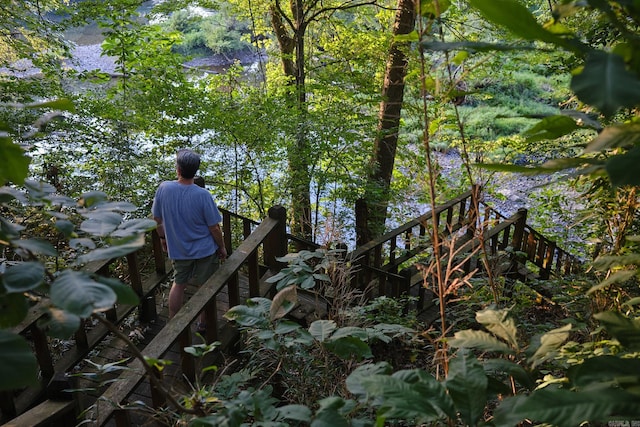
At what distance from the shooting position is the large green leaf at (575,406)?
70 centimetres

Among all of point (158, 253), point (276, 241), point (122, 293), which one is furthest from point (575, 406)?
point (158, 253)

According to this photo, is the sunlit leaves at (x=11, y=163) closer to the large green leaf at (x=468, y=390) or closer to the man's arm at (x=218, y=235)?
the large green leaf at (x=468, y=390)

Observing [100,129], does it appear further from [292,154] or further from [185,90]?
[292,154]

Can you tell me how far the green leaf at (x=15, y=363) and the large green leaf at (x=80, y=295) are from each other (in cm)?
7

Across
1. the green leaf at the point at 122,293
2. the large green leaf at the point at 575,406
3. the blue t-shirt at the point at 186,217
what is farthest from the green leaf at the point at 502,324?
the blue t-shirt at the point at 186,217

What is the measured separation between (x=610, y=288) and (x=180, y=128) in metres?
5.45

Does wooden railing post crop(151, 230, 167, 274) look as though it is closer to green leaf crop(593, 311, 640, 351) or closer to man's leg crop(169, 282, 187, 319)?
man's leg crop(169, 282, 187, 319)

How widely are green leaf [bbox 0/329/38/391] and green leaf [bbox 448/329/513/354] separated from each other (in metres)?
0.89

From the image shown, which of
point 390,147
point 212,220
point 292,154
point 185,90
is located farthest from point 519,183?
point 212,220

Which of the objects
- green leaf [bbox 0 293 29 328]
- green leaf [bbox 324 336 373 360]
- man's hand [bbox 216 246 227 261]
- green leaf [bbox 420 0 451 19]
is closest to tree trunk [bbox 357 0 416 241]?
man's hand [bbox 216 246 227 261]

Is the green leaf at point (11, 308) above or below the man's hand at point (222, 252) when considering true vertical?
above

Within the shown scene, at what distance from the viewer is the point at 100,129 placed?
6496mm

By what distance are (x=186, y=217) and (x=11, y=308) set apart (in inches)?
103

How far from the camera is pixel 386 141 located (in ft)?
24.7
